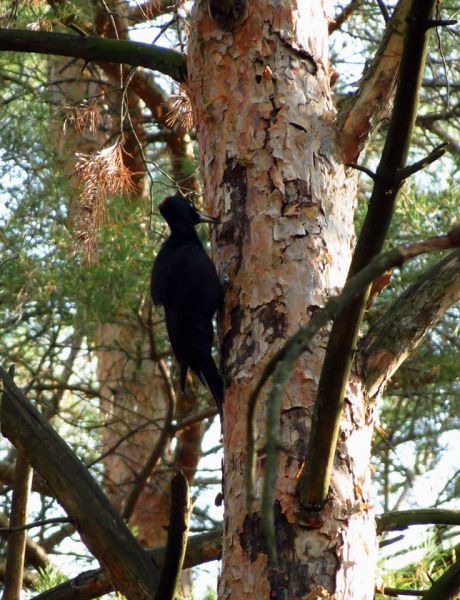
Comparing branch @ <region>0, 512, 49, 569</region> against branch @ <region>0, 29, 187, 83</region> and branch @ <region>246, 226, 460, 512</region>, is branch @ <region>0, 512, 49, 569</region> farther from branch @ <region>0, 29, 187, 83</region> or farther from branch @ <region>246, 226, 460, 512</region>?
branch @ <region>246, 226, 460, 512</region>

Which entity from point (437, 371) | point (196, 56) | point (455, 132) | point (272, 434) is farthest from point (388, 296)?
point (272, 434)

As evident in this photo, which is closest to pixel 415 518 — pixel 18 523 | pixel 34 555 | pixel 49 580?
pixel 18 523

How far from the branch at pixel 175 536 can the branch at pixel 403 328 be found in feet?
2.21

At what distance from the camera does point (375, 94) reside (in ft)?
8.64

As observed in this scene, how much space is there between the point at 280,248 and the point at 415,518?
0.83 metres

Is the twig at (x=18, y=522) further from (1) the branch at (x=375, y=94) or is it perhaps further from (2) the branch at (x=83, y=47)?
(1) the branch at (x=375, y=94)

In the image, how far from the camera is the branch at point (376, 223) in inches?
69.4

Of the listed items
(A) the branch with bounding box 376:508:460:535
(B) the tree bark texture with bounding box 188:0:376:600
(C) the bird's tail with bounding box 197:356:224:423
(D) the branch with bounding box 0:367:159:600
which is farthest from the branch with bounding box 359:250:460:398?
(C) the bird's tail with bounding box 197:356:224:423

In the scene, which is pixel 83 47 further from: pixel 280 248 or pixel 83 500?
pixel 83 500

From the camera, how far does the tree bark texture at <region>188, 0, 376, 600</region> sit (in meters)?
2.13

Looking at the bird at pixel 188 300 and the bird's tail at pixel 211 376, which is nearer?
the bird's tail at pixel 211 376

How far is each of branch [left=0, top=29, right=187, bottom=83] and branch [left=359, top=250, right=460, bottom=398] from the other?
3.95 feet

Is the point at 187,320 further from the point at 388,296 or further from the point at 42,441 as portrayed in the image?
the point at 388,296

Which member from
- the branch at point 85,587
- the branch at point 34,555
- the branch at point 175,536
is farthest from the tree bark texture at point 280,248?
the branch at point 34,555
